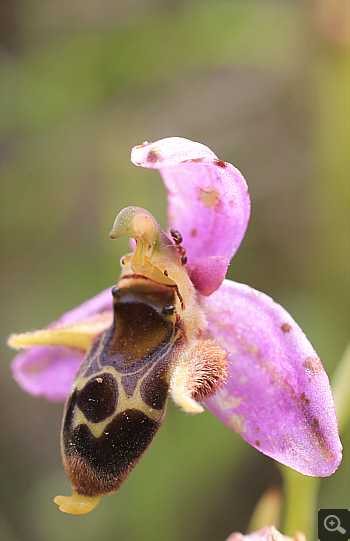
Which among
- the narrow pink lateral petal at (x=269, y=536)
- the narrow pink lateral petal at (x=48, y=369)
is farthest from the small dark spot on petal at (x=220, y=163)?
the narrow pink lateral petal at (x=269, y=536)

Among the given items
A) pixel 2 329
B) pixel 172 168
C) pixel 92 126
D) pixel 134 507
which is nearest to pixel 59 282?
pixel 2 329

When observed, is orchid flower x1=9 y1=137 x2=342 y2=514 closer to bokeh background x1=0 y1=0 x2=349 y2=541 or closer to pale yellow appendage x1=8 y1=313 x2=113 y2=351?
pale yellow appendage x1=8 y1=313 x2=113 y2=351

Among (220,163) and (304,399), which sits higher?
(220,163)

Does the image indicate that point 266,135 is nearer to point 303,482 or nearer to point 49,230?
point 49,230

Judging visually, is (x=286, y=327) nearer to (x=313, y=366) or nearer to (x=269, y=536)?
(x=313, y=366)

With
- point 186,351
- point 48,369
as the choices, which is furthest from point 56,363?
point 186,351

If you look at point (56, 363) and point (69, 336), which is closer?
point (69, 336)
